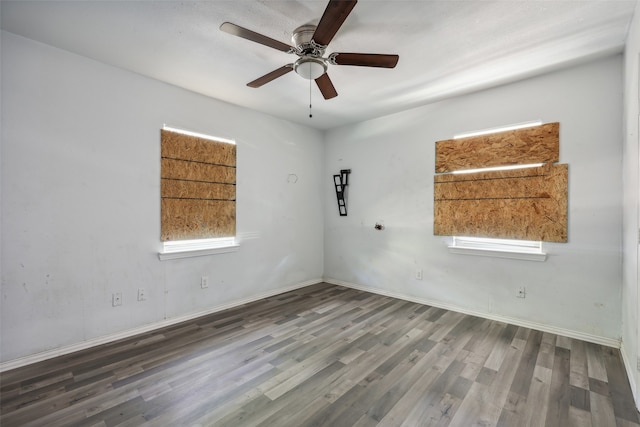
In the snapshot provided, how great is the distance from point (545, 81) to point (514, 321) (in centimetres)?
262

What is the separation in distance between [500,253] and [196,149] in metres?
3.78

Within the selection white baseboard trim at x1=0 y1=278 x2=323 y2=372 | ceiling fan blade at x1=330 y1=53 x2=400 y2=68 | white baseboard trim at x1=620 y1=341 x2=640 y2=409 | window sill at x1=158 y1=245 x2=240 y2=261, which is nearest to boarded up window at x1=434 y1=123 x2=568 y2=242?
white baseboard trim at x1=620 y1=341 x2=640 y2=409

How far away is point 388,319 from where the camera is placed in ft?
11.2

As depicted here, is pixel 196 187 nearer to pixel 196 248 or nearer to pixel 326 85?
pixel 196 248

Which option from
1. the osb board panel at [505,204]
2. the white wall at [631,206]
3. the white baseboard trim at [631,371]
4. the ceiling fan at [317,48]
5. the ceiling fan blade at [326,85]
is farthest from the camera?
the osb board panel at [505,204]

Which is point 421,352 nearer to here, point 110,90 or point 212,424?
point 212,424

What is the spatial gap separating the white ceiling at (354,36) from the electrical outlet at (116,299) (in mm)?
2284

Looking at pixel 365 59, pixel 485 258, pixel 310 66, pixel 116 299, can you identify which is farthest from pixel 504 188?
pixel 116 299

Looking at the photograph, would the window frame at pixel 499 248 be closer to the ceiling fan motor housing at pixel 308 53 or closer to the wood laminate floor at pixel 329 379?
the wood laminate floor at pixel 329 379

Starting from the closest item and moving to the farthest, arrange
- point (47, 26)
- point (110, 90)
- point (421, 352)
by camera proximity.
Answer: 1. point (47, 26)
2. point (421, 352)
3. point (110, 90)

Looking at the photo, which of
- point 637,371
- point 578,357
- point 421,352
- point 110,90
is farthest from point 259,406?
point 110,90

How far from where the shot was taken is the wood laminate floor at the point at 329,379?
5.92ft

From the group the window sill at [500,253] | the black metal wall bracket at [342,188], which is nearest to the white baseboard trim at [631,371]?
the window sill at [500,253]

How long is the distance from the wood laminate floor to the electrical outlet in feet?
1.23
